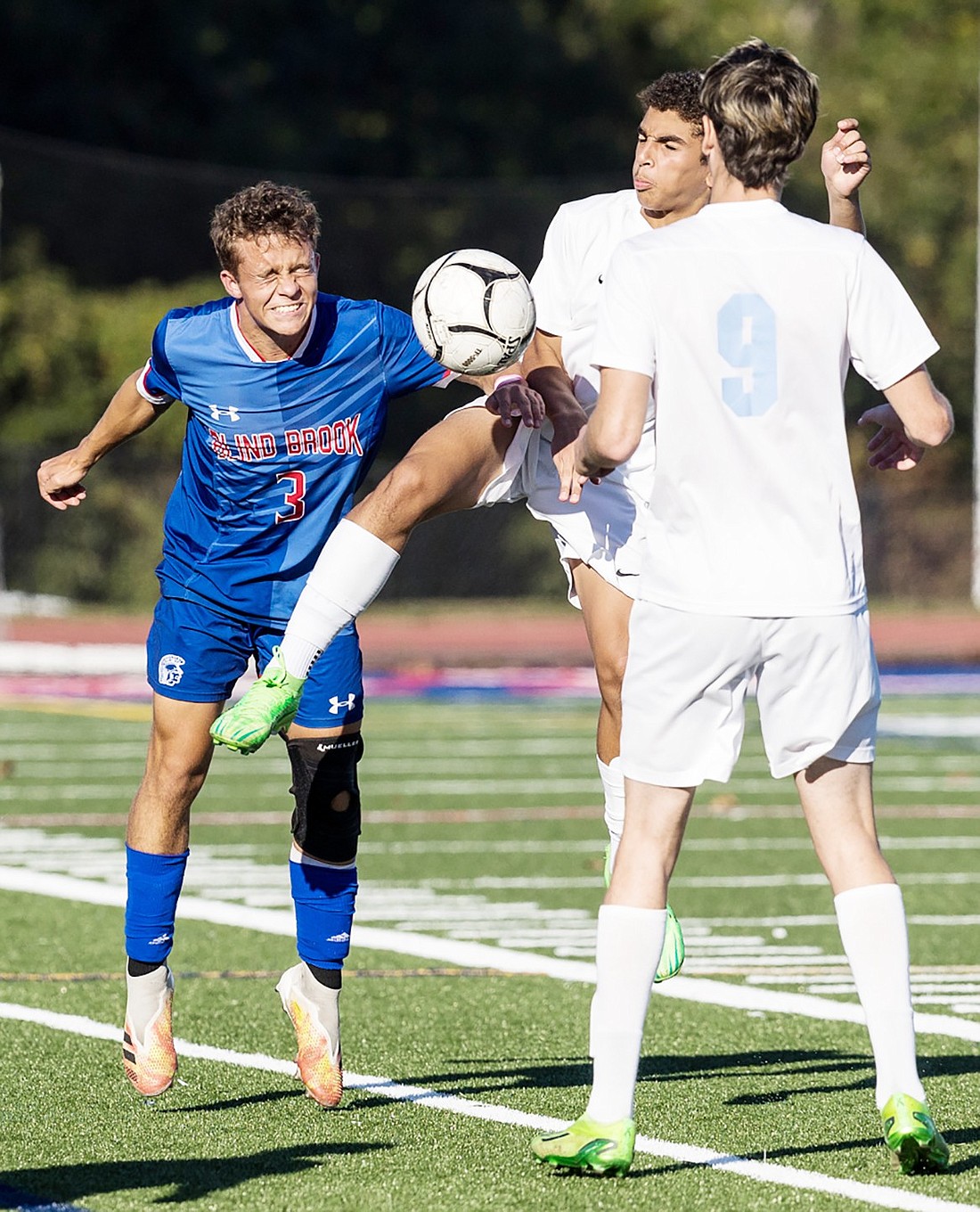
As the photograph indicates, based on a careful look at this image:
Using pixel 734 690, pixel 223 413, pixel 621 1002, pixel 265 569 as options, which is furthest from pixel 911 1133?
pixel 223 413

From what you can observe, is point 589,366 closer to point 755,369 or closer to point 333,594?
point 333,594

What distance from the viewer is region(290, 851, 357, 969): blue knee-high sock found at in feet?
17.4

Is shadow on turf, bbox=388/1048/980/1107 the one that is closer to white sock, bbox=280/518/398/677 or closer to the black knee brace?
the black knee brace

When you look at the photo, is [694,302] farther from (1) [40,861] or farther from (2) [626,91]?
(2) [626,91]

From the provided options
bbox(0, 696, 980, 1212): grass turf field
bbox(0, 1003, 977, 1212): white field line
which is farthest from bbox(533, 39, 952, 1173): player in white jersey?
bbox(0, 696, 980, 1212): grass turf field

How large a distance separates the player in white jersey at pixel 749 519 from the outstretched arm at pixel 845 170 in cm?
65

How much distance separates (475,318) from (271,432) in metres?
0.58

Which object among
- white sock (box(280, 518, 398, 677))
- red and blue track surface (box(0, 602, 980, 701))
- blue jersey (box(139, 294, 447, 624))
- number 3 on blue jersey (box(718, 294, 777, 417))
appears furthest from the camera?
red and blue track surface (box(0, 602, 980, 701))

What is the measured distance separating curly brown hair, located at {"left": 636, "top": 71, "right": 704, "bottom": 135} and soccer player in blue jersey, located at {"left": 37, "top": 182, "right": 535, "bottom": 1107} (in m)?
0.85

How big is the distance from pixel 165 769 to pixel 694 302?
1988 mm

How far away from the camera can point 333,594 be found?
499cm

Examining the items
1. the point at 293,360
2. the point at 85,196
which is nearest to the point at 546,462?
the point at 293,360

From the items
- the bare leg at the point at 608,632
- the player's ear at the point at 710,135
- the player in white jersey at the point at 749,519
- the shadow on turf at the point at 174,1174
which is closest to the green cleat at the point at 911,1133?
the player in white jersey at the point at 749,519

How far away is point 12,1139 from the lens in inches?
184
